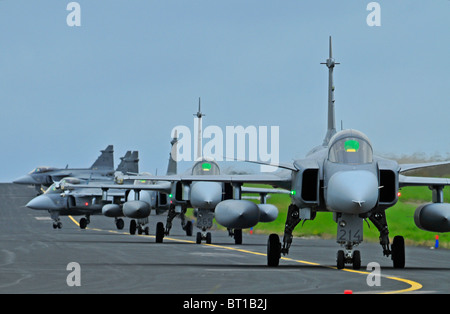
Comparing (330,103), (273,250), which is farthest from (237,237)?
(273,250)

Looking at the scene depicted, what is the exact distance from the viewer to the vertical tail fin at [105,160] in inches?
3708

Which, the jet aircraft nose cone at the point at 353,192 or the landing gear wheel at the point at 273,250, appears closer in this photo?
the jet aircraft nose cone at the point at 353,192

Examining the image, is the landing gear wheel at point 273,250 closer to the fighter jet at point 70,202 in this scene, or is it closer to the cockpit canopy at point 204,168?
the cockpit canopy at point 204,168

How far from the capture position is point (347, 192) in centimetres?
1833

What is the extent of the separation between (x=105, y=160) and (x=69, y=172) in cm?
817

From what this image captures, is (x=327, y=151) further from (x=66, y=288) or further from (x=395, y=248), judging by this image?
(x=66, y=288)

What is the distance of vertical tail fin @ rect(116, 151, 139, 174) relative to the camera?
76688 millimetres

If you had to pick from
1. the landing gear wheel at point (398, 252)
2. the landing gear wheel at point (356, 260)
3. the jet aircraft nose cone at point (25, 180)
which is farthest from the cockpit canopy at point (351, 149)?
the jet aircraft nose cone at point (25, 180)

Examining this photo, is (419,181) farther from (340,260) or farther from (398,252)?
(340,260)

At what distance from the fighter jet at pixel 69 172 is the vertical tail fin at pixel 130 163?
39.2ft

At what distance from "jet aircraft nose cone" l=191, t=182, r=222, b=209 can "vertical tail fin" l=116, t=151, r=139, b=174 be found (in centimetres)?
4521
